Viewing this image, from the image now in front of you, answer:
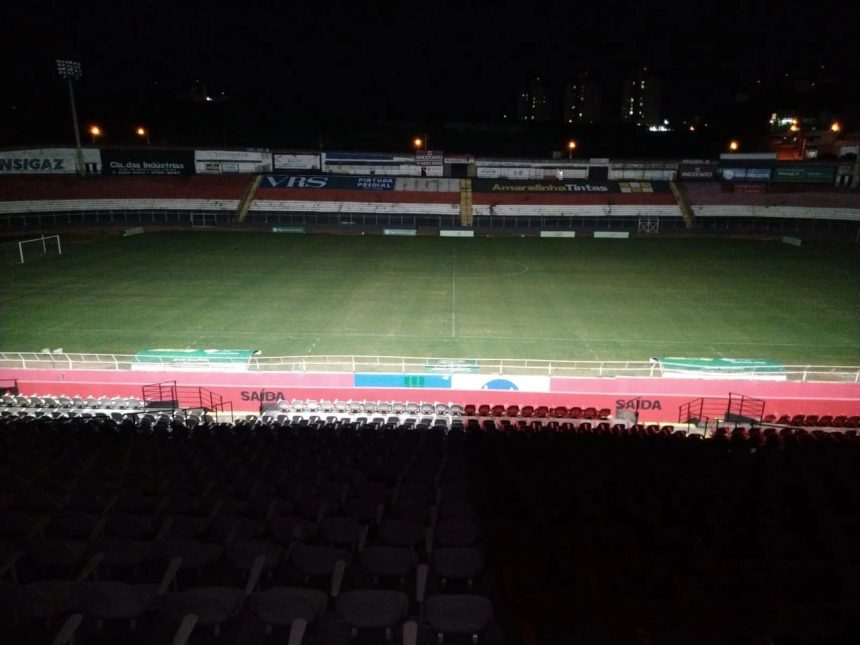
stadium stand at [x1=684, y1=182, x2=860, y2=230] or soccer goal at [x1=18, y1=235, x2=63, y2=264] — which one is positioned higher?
stadium stand at [x1=684, y1=182, x2=860, y2=230]

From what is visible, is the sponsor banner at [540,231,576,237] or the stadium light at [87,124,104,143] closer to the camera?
the sponsor banner at [540,231,576,237]

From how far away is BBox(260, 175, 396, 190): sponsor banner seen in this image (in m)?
59.8

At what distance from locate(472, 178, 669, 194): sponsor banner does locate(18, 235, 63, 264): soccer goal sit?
38.8 meters

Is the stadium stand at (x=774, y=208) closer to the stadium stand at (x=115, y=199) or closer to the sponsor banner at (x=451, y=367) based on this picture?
the sponsor banner at (x=451, y=367)

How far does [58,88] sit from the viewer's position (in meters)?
77.0

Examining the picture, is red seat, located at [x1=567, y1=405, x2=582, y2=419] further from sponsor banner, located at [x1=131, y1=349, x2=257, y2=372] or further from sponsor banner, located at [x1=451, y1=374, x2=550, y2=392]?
sponsor banner, located at [x1=131, y1=349, x2=257, y2=372]

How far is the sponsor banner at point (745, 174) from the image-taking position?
191ft

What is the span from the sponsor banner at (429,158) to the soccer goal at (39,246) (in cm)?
3522

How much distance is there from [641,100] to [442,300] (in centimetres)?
19458

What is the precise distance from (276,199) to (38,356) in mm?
41683

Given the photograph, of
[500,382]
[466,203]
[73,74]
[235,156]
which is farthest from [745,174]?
[73,74]

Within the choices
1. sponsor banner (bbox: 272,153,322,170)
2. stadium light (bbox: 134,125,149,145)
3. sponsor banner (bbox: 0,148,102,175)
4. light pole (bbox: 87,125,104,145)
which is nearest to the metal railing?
sponsor banner (bbox: 0,148,102,175)

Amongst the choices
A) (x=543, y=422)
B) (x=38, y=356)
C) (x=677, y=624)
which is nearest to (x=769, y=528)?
(x=677, y=624)

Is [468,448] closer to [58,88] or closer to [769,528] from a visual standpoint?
[769,528]
